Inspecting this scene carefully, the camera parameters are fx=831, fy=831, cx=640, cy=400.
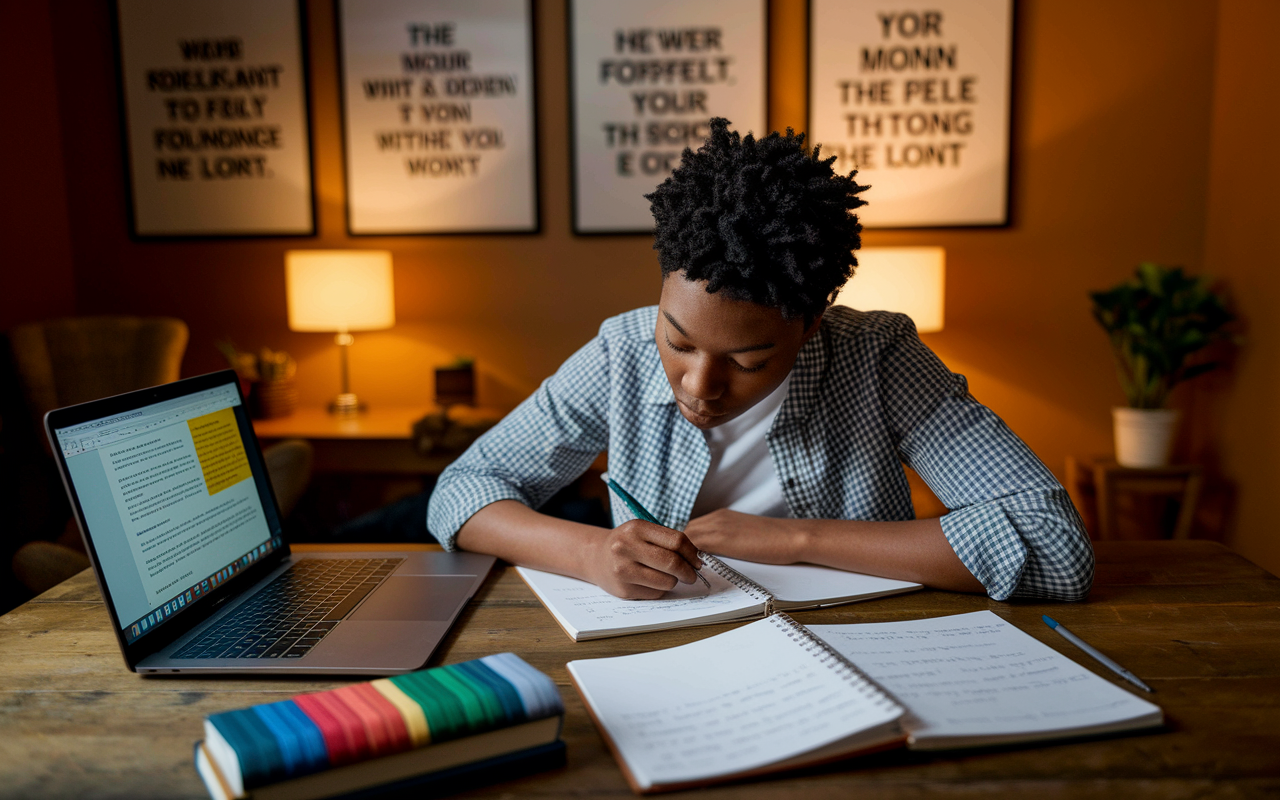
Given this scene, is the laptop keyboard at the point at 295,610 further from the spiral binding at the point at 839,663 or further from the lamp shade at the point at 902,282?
the lamp shade at the point at 902,282

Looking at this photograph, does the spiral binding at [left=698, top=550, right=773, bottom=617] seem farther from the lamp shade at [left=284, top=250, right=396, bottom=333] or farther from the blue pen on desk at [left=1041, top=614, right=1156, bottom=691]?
the lamp shade at [left=284, top=250, right=396, bottom=333]

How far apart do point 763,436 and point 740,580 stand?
0.37 meters

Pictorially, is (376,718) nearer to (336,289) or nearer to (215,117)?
(336,289)

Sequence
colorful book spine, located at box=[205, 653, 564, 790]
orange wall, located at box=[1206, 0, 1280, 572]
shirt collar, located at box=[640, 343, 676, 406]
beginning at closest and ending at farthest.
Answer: colorful book spine, located at box=[205, 653, 564, 790] → shirt collar, located at box=[640, 343, 676, 406] → orange wall, located at box=[1206, 0, 1280, 572]

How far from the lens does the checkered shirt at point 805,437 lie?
1.17 m

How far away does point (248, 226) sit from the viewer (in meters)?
3.20

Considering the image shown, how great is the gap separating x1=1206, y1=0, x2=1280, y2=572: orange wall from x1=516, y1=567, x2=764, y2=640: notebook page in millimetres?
Answer: 2479

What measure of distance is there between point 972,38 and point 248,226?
2773 mm

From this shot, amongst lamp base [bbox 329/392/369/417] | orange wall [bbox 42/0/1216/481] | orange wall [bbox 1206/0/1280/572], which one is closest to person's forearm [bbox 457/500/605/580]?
lamp base [bbox 329/392/369/417]

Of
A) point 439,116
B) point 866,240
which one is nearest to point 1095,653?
point 866,240

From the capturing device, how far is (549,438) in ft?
4.32

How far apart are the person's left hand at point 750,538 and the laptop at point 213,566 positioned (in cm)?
30

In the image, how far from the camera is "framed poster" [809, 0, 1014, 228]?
2969 millimetres

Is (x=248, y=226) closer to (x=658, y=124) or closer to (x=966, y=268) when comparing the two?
(x=658, y=124)
